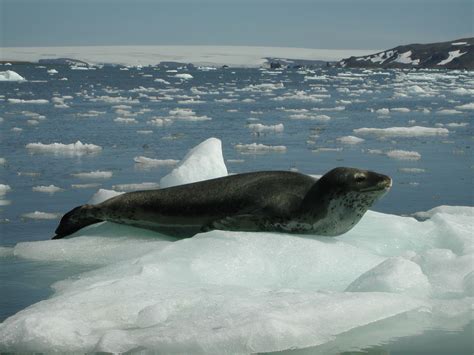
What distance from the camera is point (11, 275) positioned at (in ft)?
15.5

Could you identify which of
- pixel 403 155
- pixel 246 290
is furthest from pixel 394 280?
pixel 403 155

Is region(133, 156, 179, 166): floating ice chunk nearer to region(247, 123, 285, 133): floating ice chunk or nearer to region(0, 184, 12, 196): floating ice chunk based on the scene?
region(0, 184, 12, 196): floating ice chunk

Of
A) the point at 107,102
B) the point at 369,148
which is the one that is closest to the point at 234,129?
the point at 369,148

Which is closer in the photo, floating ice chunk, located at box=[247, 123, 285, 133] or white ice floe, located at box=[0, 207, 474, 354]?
white ice floe, located at box=[0, 207, 474, 354]

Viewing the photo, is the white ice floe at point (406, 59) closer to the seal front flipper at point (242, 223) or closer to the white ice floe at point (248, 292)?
the seal front flipper at point (242, 223)

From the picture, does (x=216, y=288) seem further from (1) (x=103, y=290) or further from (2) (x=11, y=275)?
(2) (x=11, y=275)

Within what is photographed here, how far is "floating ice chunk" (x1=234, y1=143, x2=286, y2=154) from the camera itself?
12.2 meters

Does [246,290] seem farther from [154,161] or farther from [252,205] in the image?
[154,161]

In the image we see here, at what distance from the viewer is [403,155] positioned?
11531mm

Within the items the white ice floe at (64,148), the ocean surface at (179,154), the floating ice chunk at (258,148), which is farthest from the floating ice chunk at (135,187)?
the floating ice chunk at (258,148)

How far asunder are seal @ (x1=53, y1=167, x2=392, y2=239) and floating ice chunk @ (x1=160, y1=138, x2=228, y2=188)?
1.02m

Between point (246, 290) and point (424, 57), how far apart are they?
101 meters

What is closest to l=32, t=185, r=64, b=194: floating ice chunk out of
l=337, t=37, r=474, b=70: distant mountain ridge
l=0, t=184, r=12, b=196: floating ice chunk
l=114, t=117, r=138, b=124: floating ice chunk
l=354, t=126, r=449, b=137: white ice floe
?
l=0, t=184, r=12, b=196: floating ice chunk

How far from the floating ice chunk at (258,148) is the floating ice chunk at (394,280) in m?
7.94
